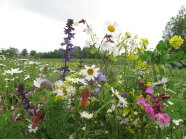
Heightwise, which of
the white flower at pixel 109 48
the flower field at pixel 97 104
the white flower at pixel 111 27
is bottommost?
the flower field at pixel 97 104

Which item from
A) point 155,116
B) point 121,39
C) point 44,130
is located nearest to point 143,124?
point 155,116

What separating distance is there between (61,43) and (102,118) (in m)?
0.88

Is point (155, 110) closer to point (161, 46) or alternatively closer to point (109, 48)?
point (161, 46)

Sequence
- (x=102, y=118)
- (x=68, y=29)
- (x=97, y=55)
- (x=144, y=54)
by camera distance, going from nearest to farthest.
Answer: (x=144, y=54), (x=102, y=118), (x=97, y=55), (x=68, y=29)

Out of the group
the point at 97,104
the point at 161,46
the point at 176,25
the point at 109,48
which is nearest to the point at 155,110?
the point at 161,46

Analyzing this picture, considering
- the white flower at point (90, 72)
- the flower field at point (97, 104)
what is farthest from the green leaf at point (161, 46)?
the white flower at point (90, 72)

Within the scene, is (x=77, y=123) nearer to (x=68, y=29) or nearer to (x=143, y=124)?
(x=143, y=124)

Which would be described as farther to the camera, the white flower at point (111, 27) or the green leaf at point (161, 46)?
the white flower at point (111, 27)

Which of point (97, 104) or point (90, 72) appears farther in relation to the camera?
point (97, 104)

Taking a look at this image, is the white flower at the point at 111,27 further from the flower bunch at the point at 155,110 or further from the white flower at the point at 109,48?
the flower bunch at the point at 155,110

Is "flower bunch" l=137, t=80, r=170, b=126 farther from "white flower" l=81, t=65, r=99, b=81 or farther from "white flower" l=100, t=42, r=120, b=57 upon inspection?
"white flower" l=100, t=42, r=120, b=57

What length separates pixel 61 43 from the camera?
96.0 inches

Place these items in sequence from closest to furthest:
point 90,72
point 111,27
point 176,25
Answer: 1. point 90,72
2. point 111,27
3. point 176,25

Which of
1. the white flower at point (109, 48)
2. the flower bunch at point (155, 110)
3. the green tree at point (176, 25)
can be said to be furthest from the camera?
the green tree at point (176, 25)
